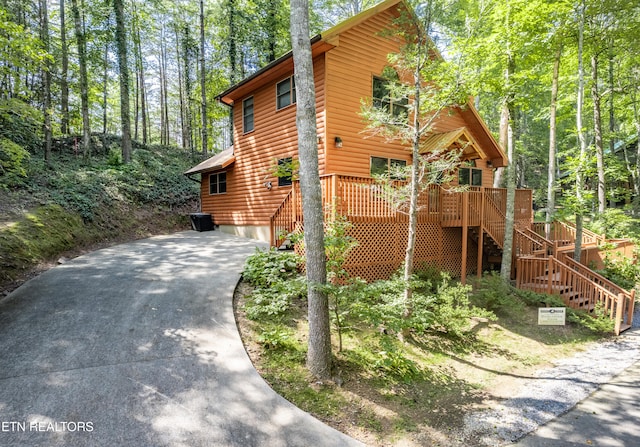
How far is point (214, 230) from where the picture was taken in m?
14.1

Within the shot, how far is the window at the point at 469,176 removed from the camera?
12859 millimetres

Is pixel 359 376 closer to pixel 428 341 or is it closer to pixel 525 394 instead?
pixel 428 341

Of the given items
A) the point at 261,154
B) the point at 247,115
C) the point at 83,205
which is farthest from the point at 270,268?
the point at 247,115

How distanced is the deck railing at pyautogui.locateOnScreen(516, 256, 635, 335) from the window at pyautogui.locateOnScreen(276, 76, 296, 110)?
8488 mm

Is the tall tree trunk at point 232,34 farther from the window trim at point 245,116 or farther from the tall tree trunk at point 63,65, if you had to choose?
the window trim at point 245,116

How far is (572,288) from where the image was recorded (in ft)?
26.4

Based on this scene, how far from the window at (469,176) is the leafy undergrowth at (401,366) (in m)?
7.15

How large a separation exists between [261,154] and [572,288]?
10403 mm

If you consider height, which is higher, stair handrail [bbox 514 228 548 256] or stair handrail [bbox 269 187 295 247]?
stair handrail [bbox 269 187 295 247]

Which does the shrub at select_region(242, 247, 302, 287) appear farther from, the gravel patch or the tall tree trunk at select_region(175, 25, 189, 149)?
the tall tree trunk at select_region(175, 25, 189, 149)

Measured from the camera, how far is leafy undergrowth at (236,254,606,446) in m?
3.52

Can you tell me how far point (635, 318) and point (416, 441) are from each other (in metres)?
8.49

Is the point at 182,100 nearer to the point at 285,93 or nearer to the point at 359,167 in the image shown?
the point at 285,93

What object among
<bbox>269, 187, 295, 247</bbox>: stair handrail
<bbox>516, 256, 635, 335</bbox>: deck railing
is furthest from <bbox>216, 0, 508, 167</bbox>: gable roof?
<bbox>269, 187, 295, 247</bbox>: stair handrail
